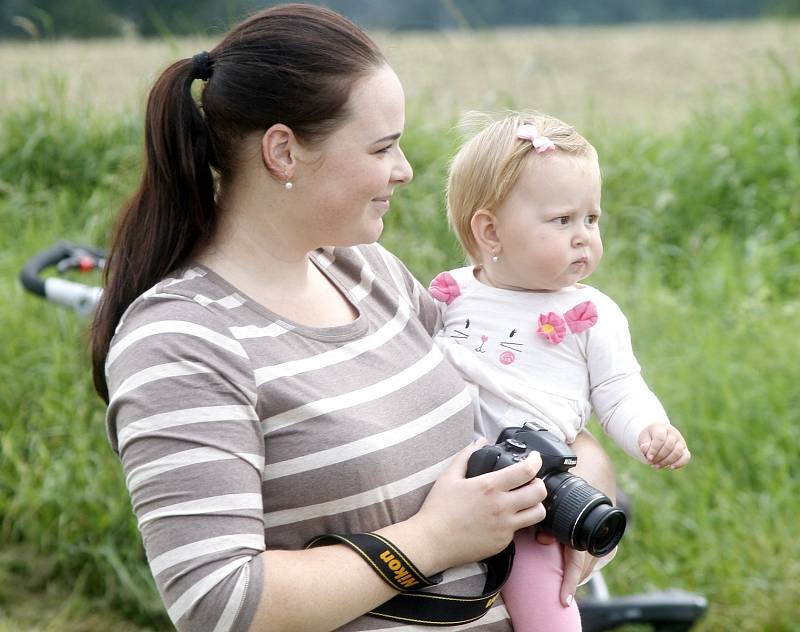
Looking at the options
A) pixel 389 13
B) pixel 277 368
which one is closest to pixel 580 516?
pixel 277 368

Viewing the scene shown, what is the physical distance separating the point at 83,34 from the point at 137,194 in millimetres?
5486

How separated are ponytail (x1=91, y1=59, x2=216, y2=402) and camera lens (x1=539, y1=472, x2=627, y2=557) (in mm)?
625

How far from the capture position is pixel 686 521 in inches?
144

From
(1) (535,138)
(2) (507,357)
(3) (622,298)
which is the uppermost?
(1) (535,138)

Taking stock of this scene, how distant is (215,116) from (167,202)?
0.46 feet

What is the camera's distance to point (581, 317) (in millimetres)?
1849

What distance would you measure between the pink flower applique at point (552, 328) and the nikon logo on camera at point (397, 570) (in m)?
0.48

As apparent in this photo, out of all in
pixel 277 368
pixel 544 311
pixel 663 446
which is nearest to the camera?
pixel 277 368

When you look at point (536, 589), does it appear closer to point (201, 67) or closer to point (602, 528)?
point (602, 528)

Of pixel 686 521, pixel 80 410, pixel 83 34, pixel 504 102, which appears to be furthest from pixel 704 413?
pixel 83 34

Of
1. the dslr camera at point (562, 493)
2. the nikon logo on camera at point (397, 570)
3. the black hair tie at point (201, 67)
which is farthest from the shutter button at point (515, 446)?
the black hair tie at point (201, 67)

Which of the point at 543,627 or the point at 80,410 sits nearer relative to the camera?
the point at 543,627

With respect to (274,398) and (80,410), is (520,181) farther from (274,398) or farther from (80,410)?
(80,410)

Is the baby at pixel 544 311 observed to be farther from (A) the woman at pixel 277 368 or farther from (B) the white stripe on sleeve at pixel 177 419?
(B) the white stripe on sleeve at pixel 177 419
